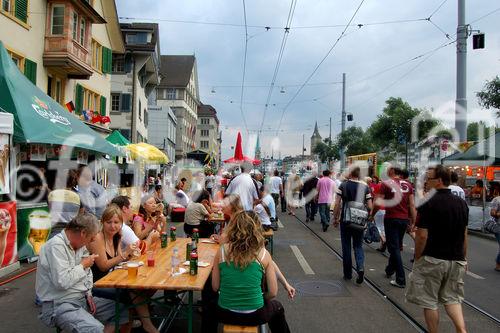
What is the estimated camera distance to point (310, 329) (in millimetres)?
5180

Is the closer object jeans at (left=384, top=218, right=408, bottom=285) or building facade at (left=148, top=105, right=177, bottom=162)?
jeans at (left=384, top=218, right=408, bottom=285)

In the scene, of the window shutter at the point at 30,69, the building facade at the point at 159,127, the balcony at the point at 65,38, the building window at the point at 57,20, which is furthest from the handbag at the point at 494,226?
the building facade at the point at 159,127

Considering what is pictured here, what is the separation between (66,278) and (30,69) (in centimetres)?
1533

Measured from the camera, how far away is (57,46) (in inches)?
710

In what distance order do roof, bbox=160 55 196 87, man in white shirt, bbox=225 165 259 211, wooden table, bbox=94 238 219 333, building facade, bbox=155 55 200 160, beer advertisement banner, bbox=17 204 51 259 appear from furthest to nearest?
1. roof, bbox=160 55 196 87
2. building facade, bbox=155 55 200 160
3. man in white shirt, bbox=225 165 259 211
4. beer advertisement banner, bbox=17 204 51 259
5. wooden table, bbox=94 238 219 333

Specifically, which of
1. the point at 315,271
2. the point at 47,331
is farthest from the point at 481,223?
the point at 47,331

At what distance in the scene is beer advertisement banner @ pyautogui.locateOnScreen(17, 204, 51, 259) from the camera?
337 inches

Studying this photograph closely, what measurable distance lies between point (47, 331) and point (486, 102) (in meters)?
32.8

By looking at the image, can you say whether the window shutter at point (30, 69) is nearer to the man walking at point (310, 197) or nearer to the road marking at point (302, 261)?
the man walking at point (310, 197)

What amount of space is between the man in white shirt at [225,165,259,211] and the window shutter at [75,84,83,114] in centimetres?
1466

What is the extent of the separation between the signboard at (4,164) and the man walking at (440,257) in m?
7.17

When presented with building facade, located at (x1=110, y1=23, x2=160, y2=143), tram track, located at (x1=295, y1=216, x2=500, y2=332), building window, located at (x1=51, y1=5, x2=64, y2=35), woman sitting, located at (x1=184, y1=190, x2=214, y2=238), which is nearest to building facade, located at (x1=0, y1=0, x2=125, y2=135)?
building window, located at (x1=51, y1=5, x2=64, y2=35)

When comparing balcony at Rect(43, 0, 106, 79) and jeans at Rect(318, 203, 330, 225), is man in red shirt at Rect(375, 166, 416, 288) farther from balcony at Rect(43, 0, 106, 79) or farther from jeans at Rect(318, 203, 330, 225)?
balcony at Rect(43, 0, 106, 79)

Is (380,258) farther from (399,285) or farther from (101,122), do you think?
(101,122)
